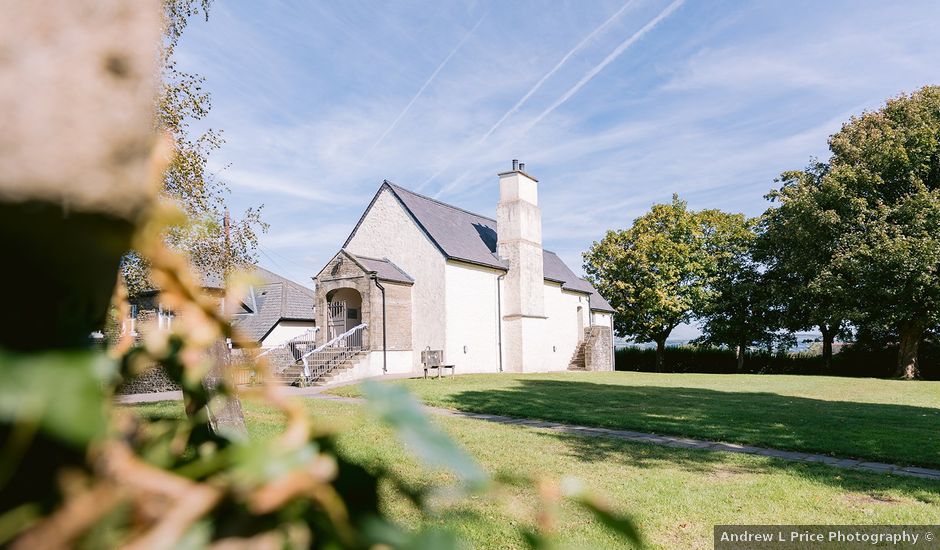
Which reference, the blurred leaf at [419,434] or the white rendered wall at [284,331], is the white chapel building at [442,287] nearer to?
the white rendered wall at [284,331]

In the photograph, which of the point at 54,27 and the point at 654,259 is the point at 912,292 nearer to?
the point at 654,259

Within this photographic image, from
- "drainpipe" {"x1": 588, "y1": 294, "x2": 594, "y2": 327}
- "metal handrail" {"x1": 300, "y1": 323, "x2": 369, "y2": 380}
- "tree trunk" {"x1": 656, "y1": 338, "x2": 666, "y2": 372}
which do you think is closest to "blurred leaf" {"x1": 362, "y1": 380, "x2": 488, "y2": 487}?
"metal handrail" {"x1": 300, "y1": 323, "x2": 369, "y2": 380}

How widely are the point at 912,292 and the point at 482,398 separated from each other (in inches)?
926

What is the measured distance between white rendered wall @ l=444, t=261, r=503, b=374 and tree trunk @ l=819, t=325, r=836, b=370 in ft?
71.9

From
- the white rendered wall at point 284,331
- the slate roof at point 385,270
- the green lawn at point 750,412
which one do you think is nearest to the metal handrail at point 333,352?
the slate roof at point 385,270

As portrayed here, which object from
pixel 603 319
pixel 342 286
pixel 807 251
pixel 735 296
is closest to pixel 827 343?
pixel 735 296

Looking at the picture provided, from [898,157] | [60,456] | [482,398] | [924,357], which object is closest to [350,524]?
[60,456]

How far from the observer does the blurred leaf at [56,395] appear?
38 cm

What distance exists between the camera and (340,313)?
24.9 meters

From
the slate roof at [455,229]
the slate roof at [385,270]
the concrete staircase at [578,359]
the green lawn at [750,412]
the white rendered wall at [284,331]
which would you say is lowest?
the green lawn at [750,412]

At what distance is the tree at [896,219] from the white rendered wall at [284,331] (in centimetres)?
2707

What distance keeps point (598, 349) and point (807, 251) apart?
40.2 feet

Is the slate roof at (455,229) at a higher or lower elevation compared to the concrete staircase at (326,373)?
higher

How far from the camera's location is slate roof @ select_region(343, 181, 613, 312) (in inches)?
1032
